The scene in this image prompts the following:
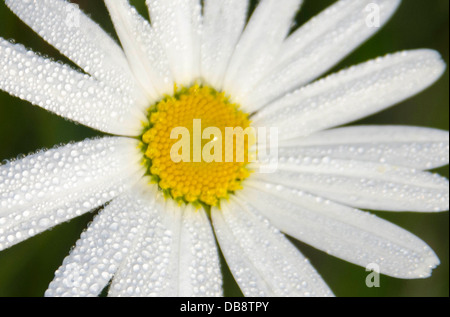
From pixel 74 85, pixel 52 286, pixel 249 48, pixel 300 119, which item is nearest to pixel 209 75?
pixel 249 48

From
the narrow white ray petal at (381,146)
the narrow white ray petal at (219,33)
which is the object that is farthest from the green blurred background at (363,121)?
the narrow white ray petal at (381,146)

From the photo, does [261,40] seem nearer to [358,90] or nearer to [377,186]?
[358,90]

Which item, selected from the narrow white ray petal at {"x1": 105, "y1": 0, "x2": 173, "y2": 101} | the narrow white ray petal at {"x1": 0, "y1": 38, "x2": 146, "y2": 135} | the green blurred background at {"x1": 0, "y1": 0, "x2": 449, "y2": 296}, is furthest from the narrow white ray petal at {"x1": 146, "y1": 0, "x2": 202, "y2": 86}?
the green blurred background at {"x1": 0, "y1": 0, "x2": 449, "y2": 296}

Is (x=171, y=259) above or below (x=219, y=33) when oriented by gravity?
below

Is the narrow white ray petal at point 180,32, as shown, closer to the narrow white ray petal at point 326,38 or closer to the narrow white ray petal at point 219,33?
the narrow white ray petal at point 219,33

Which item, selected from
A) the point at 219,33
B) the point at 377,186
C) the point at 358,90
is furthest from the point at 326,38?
the point at 377,186

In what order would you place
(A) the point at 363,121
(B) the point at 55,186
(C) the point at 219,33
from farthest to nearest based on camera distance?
1. (A) the point at 363,121
2. (C) the point at 219,33
3. (B) the point at 55,186
